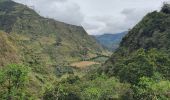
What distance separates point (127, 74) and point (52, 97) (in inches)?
1209

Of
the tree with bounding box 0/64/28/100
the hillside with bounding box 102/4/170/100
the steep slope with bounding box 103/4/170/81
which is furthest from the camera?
Result: the steep slope with bounding box 103/4/170/81

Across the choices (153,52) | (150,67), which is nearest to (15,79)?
(150,67)

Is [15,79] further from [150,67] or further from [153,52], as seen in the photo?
[153,52]

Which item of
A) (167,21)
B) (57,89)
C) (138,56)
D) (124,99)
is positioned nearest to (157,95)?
(124,99)

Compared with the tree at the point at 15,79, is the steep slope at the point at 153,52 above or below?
above

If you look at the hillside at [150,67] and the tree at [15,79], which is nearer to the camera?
the tree at [15,79]

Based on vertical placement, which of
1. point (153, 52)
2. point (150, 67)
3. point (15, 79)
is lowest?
point (15, 79)

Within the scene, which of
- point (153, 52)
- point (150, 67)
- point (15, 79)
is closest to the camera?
point (15, 79)

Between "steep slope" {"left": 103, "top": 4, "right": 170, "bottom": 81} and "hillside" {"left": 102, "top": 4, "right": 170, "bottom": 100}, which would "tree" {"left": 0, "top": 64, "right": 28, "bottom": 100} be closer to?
"hillside" {"left": 102, "top": 4, "right": 170, "bottom": 100}

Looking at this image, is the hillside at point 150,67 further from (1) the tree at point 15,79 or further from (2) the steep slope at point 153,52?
(1) the tree at point 15,79

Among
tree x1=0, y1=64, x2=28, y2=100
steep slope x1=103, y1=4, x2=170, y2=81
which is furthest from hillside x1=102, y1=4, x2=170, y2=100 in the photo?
tree x1=0, y1=64, x2=28, y2=100

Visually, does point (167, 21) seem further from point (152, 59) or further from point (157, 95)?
point (157, 95)

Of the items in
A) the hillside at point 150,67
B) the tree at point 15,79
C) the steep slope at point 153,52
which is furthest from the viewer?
the steep slope at point 153,52

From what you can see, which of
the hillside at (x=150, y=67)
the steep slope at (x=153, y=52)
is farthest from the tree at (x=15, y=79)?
the steep slope at (x=153, y=52)
